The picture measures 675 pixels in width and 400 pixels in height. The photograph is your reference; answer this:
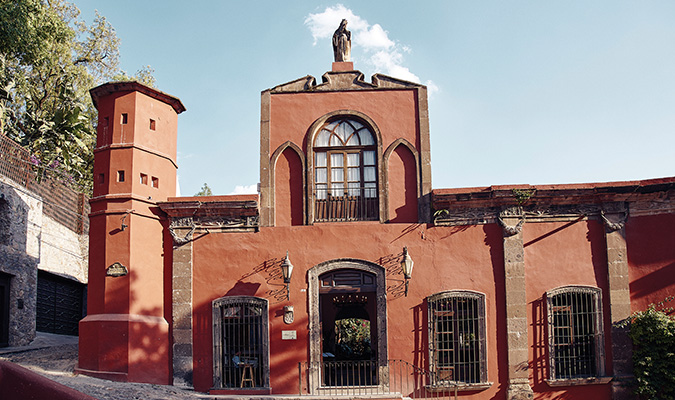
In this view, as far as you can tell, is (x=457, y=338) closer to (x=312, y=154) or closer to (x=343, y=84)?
(x=312, y=154)

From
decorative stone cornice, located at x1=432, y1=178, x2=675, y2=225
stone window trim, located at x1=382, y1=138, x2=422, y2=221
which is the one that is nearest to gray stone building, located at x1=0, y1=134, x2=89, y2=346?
stone window trim, located at x1=382, y1=138, x2=422, y2=221

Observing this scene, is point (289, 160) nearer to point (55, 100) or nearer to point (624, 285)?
point (624, 285)

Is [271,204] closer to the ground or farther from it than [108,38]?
closer to the ground

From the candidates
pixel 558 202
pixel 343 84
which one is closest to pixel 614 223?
pixel 558 202

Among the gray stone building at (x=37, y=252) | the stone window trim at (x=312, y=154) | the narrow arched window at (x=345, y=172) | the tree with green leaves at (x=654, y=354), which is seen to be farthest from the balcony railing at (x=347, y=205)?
the gray stone building at (x=37, y=252)

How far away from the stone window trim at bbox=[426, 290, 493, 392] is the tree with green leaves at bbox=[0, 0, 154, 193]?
39.2ft

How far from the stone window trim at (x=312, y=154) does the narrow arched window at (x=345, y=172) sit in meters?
0.09

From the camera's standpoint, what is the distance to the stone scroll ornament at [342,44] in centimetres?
1355

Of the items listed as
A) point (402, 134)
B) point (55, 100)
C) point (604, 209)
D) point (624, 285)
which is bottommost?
point (624, 285)

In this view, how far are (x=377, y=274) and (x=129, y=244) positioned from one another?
16.5 feet

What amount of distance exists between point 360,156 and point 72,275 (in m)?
11.6

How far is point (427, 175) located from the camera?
1267 centimetres

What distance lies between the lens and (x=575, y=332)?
12.1m

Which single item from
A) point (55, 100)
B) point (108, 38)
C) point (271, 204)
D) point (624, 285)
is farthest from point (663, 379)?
point (108, 38)
